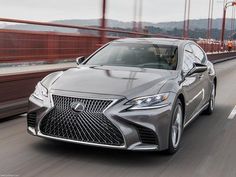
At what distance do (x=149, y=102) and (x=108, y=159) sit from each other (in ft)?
2.64

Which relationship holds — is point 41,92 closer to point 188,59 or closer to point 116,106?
point 116,106

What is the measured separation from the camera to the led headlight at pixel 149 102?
17.9 ft

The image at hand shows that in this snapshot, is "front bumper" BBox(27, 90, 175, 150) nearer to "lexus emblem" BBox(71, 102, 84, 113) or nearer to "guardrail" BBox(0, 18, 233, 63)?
"lexus emblem" BBox(71, 102, 84, 113)

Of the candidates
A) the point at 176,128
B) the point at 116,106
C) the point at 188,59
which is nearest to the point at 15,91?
the point at 188,59

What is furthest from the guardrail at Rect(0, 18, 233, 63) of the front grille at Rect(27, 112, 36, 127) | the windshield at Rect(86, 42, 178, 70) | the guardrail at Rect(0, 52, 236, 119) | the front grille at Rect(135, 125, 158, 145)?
the front grille at Rect(135, 125, 158, 145)

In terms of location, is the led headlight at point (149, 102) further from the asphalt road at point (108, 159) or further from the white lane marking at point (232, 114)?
the white lane marking at point (232, 114)

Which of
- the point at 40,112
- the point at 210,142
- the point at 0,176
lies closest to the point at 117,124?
the point at 40,112

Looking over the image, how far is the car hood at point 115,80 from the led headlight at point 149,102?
0.07 m

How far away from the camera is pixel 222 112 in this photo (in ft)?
31.8

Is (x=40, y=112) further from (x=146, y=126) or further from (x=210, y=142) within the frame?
(x=210, y=142)

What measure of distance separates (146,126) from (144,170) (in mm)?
473

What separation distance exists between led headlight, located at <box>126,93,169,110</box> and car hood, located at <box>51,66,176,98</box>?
68 millimetres

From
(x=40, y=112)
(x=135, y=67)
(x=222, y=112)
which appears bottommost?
(x=222, y=112)

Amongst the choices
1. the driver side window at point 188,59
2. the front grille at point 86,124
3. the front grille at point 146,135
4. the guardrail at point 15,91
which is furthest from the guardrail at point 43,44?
the front grille at point 146,135
